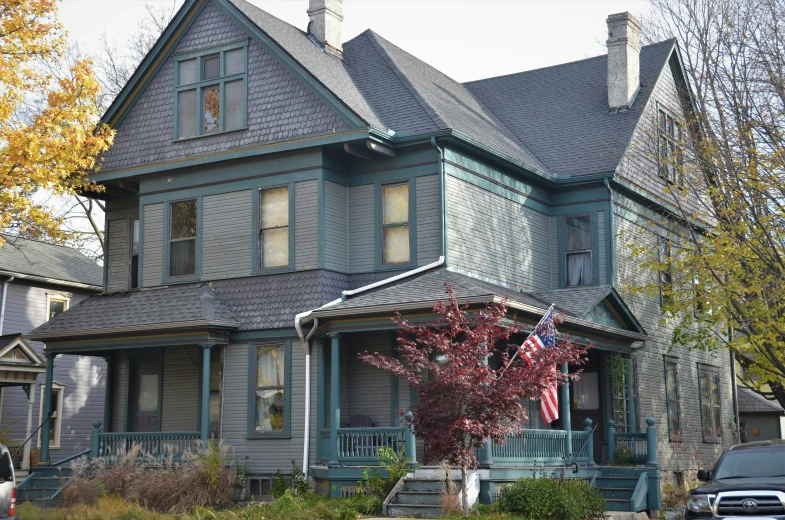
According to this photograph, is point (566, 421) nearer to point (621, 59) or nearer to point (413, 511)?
point (413, 511)

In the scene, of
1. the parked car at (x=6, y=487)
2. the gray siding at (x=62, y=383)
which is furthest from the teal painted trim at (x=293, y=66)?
the gray siding at (x=62, y=383)

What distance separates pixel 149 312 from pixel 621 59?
14547 mm

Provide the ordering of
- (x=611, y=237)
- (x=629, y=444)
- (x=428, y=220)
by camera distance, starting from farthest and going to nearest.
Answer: (x=611, y=237)
(x=629, y=444)
(x=428, y=220)

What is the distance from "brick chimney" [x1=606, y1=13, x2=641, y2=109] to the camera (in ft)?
92.1

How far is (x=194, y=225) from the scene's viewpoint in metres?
24.0

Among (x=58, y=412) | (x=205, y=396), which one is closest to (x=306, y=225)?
(x=205, y=396)

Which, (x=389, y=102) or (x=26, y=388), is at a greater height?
(x=389, y=102)

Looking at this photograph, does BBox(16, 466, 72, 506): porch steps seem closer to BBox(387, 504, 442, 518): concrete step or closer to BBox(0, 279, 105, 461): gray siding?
BBox(387, 504, 442, 518): concrete step

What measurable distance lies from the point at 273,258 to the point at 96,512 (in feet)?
23.5

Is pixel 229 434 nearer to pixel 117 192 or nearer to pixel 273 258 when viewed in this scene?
pixel 273 258

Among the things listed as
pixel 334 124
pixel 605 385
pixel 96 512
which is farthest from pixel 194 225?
pixel 605 385

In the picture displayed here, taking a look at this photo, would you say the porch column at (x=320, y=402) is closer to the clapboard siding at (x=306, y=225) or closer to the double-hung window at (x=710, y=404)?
the clapboard siding at (x=306, y=225)

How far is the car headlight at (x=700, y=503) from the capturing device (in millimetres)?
14367

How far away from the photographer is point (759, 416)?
40.0m
